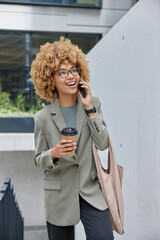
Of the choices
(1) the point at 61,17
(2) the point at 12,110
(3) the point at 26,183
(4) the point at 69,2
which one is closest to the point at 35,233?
(3) the point at 26,183

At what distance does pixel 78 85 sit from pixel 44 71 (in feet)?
0.88

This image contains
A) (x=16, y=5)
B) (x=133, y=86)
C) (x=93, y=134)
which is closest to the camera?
(x=93, y=134)

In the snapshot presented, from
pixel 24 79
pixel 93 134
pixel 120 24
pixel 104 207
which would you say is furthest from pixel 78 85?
pixel 24 79

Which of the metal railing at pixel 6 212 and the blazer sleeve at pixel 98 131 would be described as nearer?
the blazer sleeve at pixel 98 131

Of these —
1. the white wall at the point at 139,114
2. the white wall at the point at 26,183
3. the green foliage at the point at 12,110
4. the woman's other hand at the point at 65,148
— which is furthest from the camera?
the green foliage at the point at 12,110

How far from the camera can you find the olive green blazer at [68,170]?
195 centimetres

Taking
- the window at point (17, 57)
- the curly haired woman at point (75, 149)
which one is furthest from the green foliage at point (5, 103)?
the curly haired woman at point (75, 149)

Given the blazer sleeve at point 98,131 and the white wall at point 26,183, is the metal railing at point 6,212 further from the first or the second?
the white wall at point 26,183

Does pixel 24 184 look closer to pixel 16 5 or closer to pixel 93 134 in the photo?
pixel 93 134

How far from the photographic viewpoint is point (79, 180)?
6.53 ft

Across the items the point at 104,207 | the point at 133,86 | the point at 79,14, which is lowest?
the point at 104,207

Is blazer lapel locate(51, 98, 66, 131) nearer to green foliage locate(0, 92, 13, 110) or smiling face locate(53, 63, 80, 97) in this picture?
smiling face locate(53, 63, 80, 97)

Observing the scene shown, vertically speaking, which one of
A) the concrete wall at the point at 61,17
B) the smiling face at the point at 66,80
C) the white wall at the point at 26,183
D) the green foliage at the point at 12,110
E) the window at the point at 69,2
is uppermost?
the window at the point at 69,2

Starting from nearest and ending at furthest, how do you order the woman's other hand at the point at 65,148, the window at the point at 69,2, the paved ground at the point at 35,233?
the woman's other hand at the point at 65,148 → the paved ground at the point at 35,233 → the window at the point at 69,2
